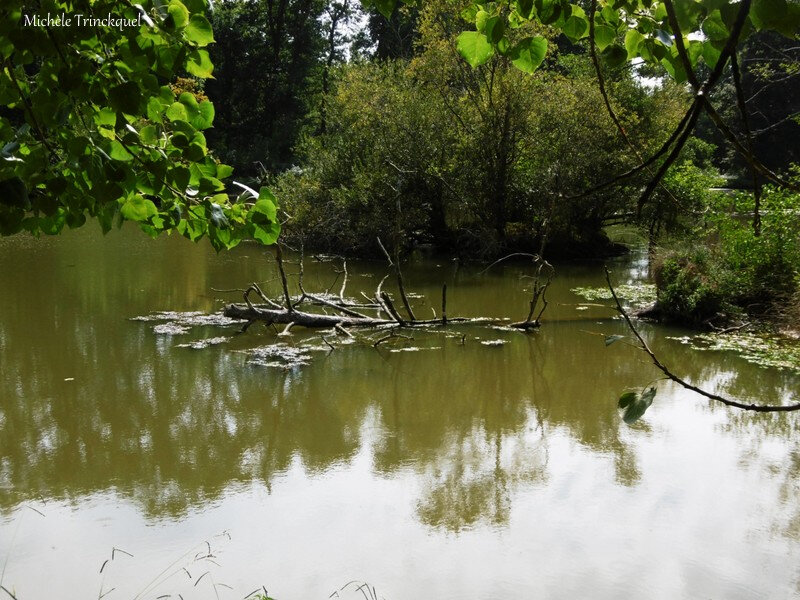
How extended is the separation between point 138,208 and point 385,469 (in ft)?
13.6

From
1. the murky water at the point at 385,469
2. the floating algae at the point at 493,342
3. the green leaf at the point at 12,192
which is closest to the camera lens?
the green leaf at the point at 12,192

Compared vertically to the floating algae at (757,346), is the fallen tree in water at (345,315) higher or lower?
higher

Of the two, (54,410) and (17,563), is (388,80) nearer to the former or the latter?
(54,410)

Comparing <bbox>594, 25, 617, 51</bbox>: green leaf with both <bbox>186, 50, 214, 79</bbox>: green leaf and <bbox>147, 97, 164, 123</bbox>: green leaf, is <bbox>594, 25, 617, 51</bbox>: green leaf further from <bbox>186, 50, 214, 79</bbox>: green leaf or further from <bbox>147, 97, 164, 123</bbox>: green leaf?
<bbox>147, 97, 164, 123</bbox>: green leaf

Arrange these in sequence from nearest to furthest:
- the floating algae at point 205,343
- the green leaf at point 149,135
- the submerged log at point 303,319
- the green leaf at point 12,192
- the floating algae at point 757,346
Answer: the green leaf at point 12,192 < the green leaf at point 149,135 < the floating algae at point 757,346 < the floating algae at point 205,343 < the submerged log at point 303,319

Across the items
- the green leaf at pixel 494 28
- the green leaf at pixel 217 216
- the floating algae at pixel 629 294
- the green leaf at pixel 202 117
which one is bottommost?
the floating algae at pixel 629 294

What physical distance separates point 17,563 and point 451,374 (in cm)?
508

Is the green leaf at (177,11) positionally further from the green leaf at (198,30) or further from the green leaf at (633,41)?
the green leaf at (633,41)

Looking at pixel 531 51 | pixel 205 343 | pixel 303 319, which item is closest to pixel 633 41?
pixel 531 51

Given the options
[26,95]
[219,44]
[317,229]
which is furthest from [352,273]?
[219,44]

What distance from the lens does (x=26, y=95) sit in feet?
6.92

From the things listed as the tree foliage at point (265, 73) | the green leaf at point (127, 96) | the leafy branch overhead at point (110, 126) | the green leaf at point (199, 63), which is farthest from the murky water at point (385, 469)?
the tree foliage at point (265, 73)

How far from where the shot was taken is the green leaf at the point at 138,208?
2385mm

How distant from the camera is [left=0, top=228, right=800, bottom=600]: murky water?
4527 millimetres
